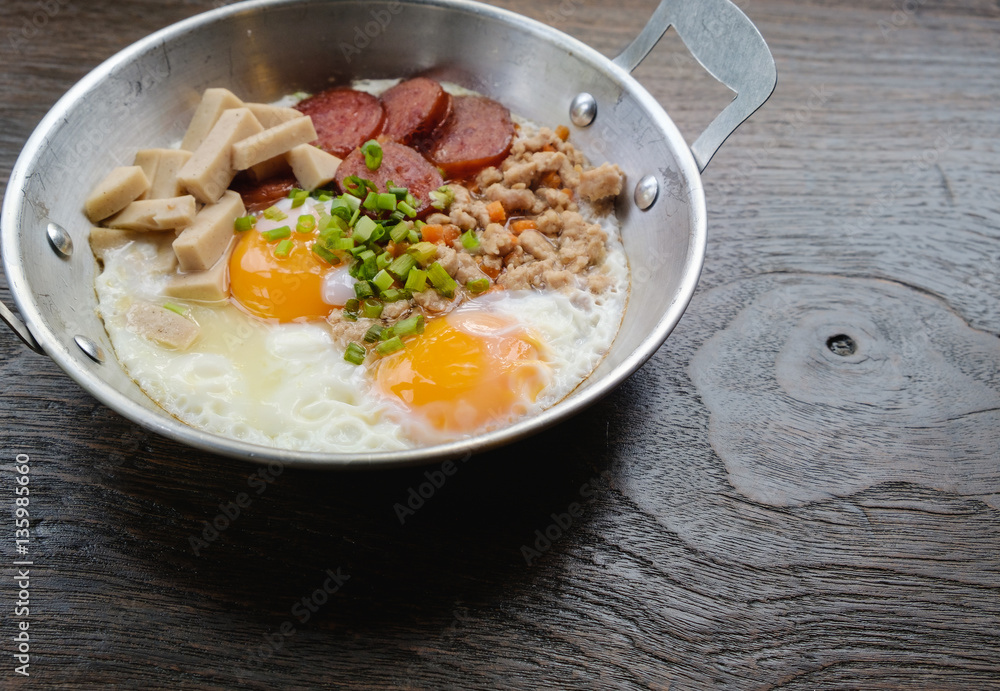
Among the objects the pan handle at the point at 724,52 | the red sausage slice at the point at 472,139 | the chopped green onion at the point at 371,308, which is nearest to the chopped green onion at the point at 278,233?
the chopped green onion at the point at 371,308

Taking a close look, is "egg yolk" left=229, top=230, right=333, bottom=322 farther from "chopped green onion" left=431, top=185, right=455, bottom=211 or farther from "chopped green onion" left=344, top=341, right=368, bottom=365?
"chopped green onion" left=431, top=185, right=455, bottom=211

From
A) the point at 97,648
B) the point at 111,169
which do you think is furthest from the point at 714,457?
the point at 111,169

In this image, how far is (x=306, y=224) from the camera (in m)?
2.48

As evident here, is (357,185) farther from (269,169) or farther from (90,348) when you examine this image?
(90,348)

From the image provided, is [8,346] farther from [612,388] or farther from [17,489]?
[612,388]

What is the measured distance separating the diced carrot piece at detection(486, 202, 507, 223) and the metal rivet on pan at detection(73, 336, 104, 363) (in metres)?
1.39

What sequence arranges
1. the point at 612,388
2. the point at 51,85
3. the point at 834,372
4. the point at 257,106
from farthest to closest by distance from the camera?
1. the point at 51,85
2. the point at 257,106
3. the point at 834,372
4. the point at 612,388

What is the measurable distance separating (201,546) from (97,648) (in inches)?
13.3

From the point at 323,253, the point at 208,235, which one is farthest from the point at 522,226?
the point at 208,235

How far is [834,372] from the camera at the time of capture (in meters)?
2.51

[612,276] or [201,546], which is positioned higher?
[612,276]

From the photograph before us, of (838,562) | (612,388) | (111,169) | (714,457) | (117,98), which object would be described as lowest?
(838,562)

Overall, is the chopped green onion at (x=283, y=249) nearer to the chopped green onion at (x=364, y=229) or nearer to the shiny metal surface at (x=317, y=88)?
the chopped green onion at (x=364, y=229)

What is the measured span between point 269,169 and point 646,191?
1425 mm
